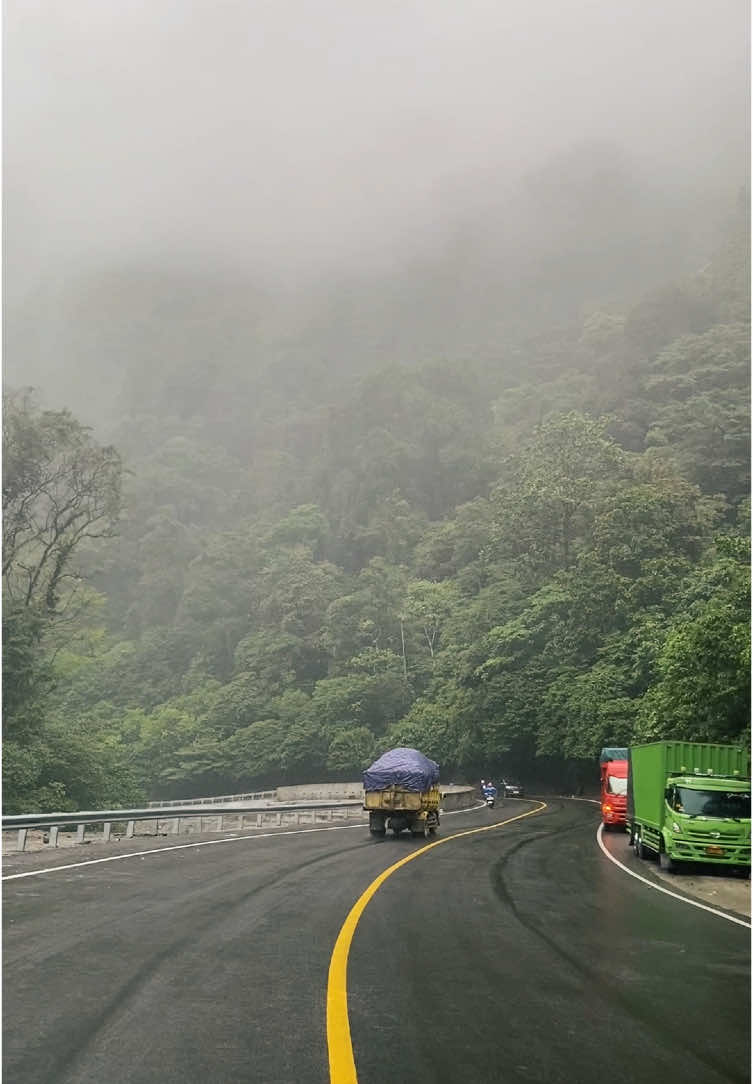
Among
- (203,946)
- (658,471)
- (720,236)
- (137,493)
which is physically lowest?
(203,946)

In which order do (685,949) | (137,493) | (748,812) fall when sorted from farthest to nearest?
(137,493) → (748,812) → (685,949)

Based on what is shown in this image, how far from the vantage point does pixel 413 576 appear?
126000 millimetres

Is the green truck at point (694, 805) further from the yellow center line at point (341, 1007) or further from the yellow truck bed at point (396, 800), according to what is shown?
the yellow center line at point (341, 1007)

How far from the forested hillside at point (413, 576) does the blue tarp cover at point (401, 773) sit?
30.4ft

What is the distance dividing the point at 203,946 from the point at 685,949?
512 cm

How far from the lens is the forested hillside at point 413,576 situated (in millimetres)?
50594

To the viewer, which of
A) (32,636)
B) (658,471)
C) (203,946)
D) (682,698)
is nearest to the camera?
(203,946)

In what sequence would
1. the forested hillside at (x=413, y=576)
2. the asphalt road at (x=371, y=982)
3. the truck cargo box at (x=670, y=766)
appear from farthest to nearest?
the forested hillside at (x=413, y=576) → the truck cargo box at (x=670, y=766) → the asphalt road at (x=371, y=982)

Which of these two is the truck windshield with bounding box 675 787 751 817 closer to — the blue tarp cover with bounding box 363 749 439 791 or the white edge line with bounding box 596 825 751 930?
the white edge line with bounding box 596 825 751 930

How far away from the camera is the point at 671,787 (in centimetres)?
1995

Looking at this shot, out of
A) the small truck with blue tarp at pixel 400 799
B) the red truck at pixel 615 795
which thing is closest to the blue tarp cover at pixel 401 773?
the small truck with blue tarp at pixel 400 799

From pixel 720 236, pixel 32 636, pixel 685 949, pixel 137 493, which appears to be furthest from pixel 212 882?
pixel 720 236

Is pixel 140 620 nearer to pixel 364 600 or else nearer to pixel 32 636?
pixel 364 600

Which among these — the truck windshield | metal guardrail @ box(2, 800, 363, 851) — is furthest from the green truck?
metal guardrail @ box(2, 800, 363, 851)
